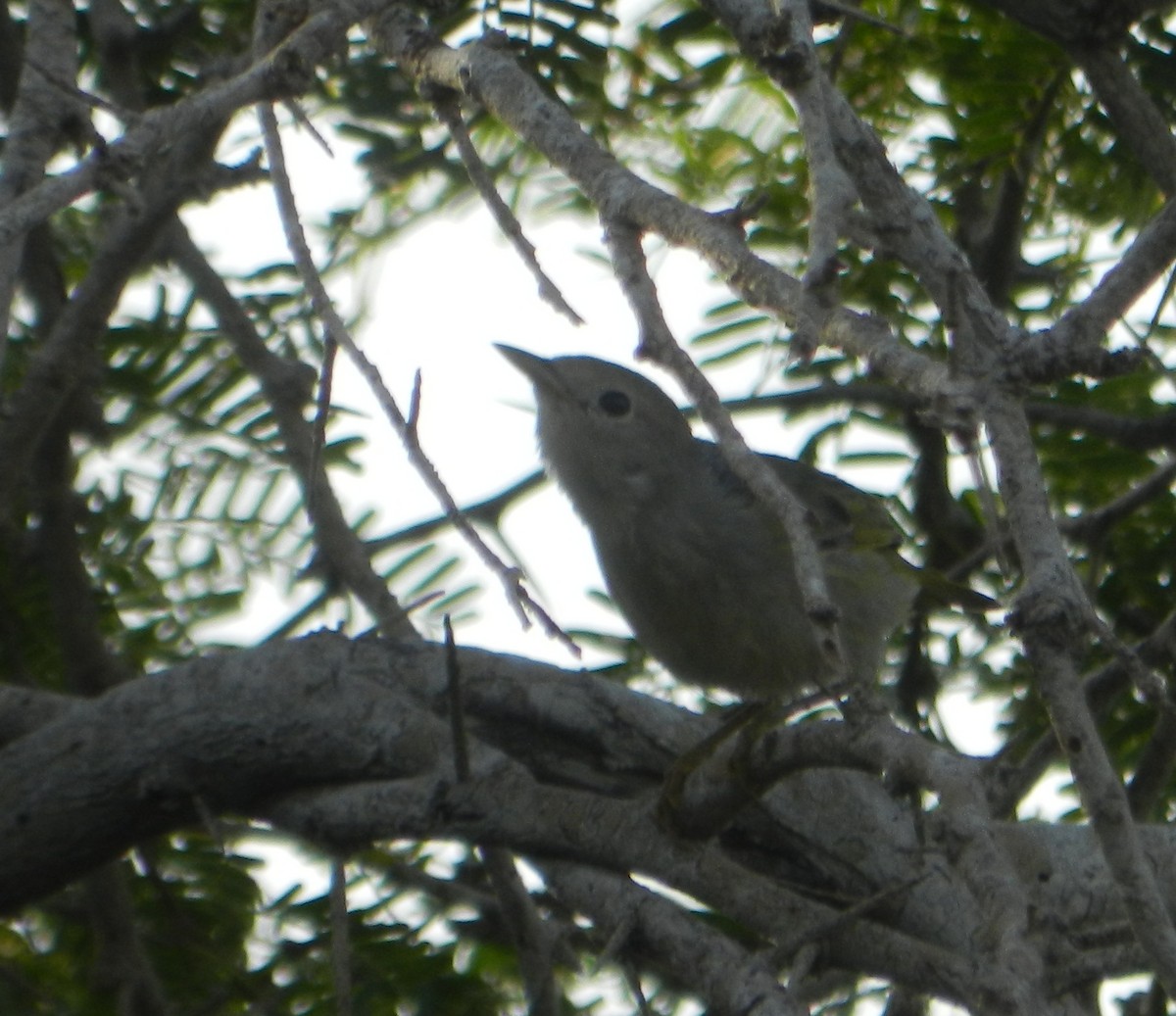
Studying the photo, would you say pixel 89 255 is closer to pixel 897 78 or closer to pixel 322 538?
pixel 322 538

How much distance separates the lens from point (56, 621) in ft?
14.5

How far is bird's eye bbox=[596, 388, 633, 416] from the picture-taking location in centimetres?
598

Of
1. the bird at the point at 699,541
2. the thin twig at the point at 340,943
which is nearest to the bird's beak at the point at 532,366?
the bird at the point at 699,541

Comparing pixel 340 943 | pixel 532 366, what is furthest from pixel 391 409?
pixel 532 366

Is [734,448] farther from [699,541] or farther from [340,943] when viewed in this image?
[699,541]

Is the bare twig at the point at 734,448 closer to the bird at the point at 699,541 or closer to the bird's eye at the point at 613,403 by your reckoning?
the bird at the point at 699,541

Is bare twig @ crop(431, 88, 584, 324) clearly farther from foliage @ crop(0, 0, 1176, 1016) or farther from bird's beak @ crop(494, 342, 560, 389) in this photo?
bird's beak @ crop(494, 342, 560, 389)

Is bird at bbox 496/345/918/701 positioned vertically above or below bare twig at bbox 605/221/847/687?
above

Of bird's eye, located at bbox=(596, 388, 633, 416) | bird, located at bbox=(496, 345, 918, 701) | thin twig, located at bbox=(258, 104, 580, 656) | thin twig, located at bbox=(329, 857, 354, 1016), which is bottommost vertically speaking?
thin twig, located at bbox=(329, 857, 354, 1016)

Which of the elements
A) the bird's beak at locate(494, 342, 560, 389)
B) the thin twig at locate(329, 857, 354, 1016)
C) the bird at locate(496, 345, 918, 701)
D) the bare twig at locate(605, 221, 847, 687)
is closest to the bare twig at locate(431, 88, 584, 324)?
the bare twig at locate(605, 221, 847, 687)

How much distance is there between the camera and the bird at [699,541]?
523 cm

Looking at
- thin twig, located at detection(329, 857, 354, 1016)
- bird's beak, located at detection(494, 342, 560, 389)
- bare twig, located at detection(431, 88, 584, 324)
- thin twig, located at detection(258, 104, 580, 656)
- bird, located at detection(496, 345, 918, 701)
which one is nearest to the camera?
thin twig, located at detection(258, 104, 580, 656)

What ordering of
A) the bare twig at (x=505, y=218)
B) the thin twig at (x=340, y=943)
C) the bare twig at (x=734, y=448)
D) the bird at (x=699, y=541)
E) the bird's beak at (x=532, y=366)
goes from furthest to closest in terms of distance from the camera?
the bird's beak at (x=532, y=366)
the bird at (x=699, y=541)
the thin twig at (x=340, y=943)
the bare twig at (x=505, y=218)
the bare twig at (x=734, y=448)

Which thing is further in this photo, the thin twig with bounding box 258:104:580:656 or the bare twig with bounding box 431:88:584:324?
the bare twig with bounding box 431:88:584:324
